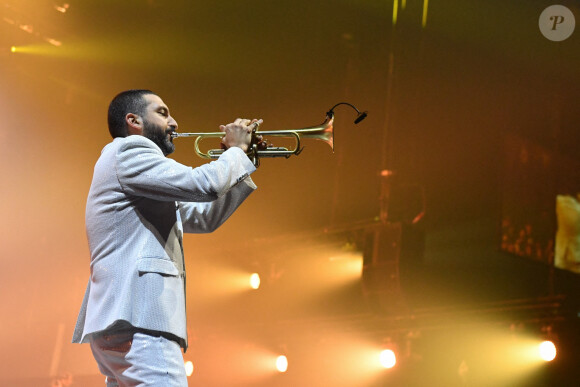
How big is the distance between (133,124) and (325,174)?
3.18m

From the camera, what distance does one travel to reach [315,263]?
5.54 metres

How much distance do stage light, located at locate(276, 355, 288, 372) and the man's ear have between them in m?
3.91

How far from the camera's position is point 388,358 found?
4.94 m

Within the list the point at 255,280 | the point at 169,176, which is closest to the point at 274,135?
the point at 169,176

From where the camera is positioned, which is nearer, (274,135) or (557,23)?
(274,135)

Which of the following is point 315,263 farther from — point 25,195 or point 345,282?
point 25,195

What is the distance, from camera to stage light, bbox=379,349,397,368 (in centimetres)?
489

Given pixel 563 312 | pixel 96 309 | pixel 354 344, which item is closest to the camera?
pixel 96 309

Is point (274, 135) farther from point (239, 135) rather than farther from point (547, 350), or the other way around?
point (547, 350)

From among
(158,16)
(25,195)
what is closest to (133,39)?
(158,16)

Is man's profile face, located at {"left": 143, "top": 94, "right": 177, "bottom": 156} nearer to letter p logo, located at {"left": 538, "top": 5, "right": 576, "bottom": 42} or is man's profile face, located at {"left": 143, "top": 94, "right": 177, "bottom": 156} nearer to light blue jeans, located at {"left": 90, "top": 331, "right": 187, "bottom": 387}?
light blue jeans, located at {"left": 90, "top": 331, "right": 187, "bottom": 387}

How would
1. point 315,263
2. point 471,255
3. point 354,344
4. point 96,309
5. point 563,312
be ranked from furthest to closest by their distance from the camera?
point 315,263, point 354,344, point 471,255, point 563,312, point 96,309

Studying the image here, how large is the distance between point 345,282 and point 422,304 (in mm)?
892

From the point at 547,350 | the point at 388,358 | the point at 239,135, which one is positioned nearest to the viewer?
the point at 239,135
